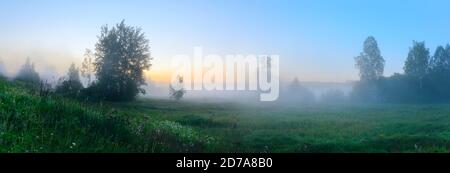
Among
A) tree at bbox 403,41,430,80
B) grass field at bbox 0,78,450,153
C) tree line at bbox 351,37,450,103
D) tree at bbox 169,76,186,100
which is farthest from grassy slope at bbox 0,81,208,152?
tree line at bbox 351,37,450,103

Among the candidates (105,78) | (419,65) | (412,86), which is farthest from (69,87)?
(412,86)

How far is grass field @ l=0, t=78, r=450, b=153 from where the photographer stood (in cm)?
912

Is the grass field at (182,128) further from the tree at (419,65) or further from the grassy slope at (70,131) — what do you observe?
the tree at (419,65)

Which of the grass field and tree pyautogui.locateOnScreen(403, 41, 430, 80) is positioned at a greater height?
tree pyautogui.locateOnScreen(403, 41, 430, 80)

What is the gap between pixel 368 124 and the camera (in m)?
20.8

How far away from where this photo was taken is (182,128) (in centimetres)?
1420

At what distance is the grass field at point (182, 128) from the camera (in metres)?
9.12

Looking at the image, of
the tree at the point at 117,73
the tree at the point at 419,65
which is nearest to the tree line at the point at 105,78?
the tree at the point at 117,73

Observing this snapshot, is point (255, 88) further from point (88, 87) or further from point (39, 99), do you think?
point (88, 87)

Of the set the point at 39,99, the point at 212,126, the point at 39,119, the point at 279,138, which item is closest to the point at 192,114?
the point at 212,126

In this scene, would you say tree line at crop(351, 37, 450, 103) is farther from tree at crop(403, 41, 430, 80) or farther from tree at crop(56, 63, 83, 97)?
tree at crop(56, 63, 83, 97)
